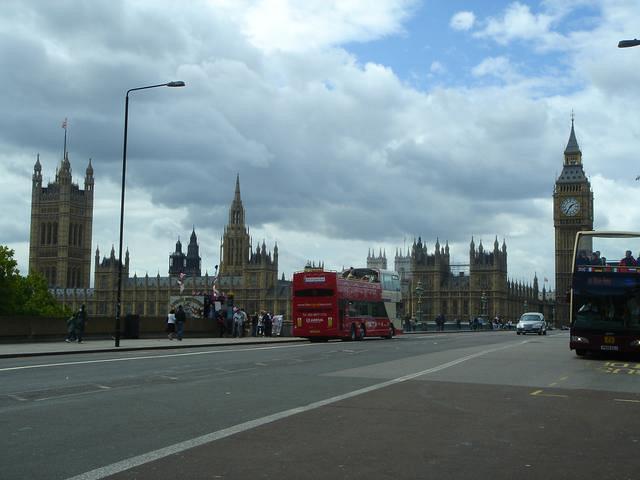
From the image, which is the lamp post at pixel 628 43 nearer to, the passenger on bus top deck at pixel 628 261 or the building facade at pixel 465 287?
the passenger on bus top deck at pixel 628 261

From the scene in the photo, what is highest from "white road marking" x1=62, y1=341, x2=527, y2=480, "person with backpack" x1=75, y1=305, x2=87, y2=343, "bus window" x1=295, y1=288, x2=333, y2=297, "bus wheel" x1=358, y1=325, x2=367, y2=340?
"bus window" x1=295, y1=288, x2=333, y2=297

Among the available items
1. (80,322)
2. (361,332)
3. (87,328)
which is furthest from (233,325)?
(80,322)

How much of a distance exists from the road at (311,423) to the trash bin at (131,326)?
57.0ft

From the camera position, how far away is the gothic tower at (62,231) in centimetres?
17688

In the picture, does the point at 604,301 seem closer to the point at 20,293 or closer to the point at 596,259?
the point at 596,259

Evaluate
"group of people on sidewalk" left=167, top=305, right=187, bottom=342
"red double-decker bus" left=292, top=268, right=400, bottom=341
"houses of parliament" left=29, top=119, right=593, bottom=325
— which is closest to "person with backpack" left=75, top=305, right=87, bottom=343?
"group of people on sidewalk" left=167, top=305, right=187, bottom=342

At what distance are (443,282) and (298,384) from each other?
13840 cm

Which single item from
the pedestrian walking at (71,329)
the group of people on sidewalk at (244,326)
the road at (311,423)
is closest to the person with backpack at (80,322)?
the pedestrian walking at (71,329)

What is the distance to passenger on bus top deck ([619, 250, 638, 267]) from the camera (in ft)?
78.3

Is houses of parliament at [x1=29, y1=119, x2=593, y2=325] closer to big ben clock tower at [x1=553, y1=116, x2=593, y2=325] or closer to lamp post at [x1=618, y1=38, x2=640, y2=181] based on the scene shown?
big ben clock tower at [x1=553, y1=116, x2=593, y2=325]

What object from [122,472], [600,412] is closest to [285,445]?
[122,472]

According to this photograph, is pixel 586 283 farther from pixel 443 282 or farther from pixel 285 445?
pixel 443 282

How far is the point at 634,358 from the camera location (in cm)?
2608

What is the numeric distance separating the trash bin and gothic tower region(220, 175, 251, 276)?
131m
